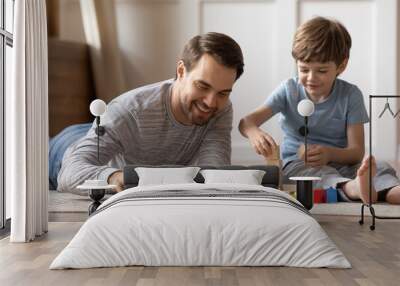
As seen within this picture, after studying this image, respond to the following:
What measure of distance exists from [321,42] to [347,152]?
1.04 m

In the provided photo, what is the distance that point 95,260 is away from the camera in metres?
4.18

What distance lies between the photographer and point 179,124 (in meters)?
6.54

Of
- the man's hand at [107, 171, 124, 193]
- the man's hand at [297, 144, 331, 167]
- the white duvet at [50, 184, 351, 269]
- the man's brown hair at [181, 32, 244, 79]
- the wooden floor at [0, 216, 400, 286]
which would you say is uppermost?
the man's brown hair at [181, 32, 244, 79]

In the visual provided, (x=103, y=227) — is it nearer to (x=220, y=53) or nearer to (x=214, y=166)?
(x=214, y=166)

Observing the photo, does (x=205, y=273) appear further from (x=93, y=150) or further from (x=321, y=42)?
(x=321, y=42)

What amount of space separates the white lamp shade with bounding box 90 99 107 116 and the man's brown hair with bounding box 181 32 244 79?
2.82 feet

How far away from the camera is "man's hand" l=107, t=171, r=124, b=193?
6.34 meters

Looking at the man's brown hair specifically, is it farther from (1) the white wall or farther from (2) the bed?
(2) the bed

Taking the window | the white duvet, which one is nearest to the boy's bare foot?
the white duvet

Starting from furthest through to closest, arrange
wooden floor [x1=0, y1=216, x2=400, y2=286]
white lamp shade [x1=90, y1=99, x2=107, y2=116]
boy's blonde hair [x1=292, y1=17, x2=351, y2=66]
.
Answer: white lamp shade [x1=90, y1=99, x2=107, y2=116] → boy's blonde hair [x1=292, y1=17, x2=351, y2=66] → wooden floor [x1=0, y1=216, x2=400, y2=286]

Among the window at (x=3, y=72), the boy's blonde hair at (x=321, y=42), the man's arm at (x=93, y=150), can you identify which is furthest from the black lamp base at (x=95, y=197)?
the boy's blonde hair at (x=321, y=42)

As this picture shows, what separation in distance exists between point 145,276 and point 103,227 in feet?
1.60

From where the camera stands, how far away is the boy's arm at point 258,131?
6547 millimetres

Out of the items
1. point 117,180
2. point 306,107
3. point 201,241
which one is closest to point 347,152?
point 306,107
